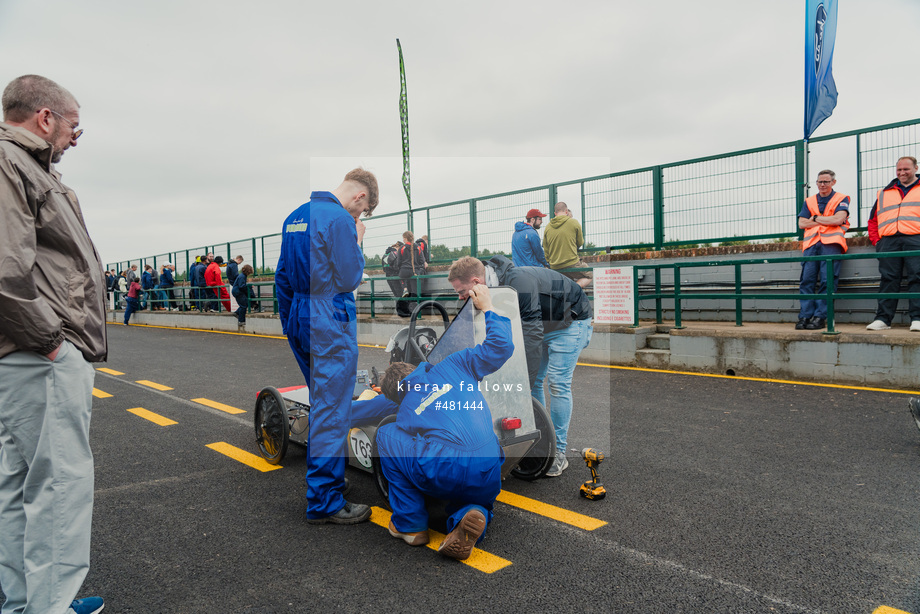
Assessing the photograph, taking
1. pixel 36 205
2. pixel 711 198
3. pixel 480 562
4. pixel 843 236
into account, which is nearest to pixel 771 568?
pixel 480 562

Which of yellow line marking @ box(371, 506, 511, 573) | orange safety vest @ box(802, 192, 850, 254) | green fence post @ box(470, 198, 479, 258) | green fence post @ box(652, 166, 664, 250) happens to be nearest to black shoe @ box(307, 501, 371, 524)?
yellow line marking @ box(371, 506, 511, 573)

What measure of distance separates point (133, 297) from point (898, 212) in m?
25.7

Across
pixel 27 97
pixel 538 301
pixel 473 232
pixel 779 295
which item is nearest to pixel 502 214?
pixel 473 232

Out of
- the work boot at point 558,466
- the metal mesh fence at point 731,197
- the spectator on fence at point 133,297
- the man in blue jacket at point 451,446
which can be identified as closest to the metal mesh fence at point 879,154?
the metal mesh fence at point 731,197

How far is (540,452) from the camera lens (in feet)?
13.2

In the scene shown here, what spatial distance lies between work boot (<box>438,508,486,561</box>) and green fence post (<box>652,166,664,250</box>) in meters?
9.40

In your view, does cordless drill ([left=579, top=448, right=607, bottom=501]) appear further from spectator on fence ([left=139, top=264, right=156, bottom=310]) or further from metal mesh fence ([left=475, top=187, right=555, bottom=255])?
spectator on fence ([left=139, top=264, right=156, bottom=310])

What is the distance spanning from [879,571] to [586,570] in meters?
1.32

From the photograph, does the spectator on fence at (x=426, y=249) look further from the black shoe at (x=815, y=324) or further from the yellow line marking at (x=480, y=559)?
the yellow line marking at (x=480, y=559)

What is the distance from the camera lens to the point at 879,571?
2.73m

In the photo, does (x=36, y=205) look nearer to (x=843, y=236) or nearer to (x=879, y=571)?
(x=879, y=571)

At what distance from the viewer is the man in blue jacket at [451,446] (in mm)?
2984

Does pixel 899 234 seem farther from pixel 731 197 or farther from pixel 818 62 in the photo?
pixel 818 62

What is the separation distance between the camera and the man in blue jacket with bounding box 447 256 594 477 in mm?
3945
